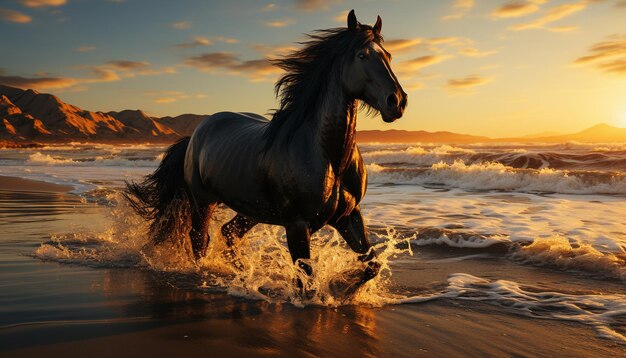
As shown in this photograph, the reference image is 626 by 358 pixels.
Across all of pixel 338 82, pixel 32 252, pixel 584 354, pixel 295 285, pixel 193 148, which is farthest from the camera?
pixel 32 252

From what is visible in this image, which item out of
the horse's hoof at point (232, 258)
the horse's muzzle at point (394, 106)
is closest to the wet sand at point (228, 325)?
the horse's hoof at point (232, 258)

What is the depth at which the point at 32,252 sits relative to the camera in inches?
229

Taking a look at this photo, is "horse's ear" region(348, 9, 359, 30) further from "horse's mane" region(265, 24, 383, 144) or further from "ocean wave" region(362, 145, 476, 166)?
"ocean wave" region(362, 145, 476, 166)

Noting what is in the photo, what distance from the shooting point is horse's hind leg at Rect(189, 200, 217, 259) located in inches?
208

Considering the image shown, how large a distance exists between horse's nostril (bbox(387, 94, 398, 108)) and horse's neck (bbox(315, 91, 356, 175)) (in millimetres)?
481

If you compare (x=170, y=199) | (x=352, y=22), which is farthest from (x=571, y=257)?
(x=170, y=199)

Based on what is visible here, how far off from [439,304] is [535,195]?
1092cm

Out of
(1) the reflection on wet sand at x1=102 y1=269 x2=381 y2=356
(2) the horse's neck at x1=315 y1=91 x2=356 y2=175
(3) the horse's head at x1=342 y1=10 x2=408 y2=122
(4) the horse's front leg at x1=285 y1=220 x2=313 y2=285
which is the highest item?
(3) the horse's head at x1=342 y1=10 x2=408 y2=122

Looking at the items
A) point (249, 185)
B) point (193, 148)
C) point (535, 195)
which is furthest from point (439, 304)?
point (535, 195)

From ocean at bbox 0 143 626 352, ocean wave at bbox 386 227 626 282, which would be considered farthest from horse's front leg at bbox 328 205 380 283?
ocean wave at bbox 386 227 626 282

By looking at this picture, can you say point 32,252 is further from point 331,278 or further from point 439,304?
point 439,304

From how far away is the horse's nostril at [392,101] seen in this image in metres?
3.24

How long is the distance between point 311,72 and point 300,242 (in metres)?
1.31

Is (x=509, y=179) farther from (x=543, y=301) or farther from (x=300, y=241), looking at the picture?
(x=300, y=241)
